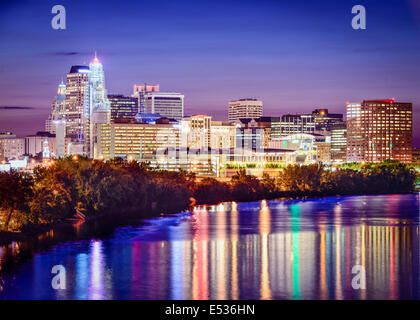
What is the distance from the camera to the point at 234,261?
31.8 m

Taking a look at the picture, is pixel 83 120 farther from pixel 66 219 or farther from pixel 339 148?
pixel 66 219

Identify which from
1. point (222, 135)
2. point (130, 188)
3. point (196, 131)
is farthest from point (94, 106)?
point (130, 188)

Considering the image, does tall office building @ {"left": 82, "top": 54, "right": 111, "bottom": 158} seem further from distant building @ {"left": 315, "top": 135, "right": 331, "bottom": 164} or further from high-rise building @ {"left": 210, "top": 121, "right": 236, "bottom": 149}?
distant building @ {"left": 315, "top": 135, "right": 331, "bottom": 164}

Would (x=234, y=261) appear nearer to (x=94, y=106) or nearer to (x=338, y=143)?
(x=94, y=106)

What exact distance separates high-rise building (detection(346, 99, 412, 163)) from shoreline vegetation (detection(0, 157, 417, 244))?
91.9 metres

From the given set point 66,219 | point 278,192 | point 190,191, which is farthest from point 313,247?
point 278,192

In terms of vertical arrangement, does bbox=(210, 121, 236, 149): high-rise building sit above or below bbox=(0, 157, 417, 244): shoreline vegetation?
above

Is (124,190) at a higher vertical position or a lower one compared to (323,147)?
lower

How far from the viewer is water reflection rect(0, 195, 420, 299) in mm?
26125

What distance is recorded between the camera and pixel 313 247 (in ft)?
118

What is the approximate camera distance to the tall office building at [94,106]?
176 m

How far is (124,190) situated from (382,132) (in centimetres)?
14230

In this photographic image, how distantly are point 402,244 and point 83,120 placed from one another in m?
168

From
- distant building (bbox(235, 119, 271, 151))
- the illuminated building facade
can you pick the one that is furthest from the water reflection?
distant building (bbox(235, 119, 271, 151))
